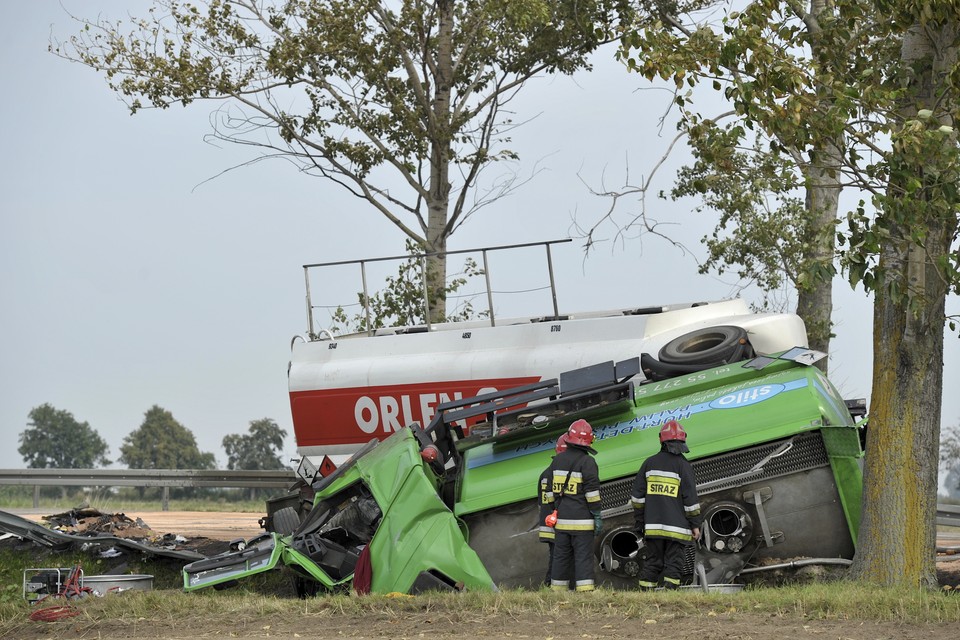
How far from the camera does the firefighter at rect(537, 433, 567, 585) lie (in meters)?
10.0

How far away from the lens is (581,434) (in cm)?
1004

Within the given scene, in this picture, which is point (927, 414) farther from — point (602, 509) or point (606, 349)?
point (606, 349)

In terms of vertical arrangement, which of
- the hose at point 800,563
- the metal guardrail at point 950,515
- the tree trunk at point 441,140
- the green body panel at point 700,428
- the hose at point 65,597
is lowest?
the metal guardrail at point 950,515

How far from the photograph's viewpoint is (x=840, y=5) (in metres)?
11.5

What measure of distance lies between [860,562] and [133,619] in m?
6.28

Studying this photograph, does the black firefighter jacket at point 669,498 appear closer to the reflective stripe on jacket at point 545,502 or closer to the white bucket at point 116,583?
the reflective stripe on jacket at point 545,502

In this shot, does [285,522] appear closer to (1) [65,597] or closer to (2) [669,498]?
(1) [65,597]

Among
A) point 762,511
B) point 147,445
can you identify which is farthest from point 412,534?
point 147,445

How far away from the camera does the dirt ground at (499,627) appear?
8070mm

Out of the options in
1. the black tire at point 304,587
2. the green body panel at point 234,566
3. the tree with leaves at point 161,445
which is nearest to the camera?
the green body panel at point 234,566

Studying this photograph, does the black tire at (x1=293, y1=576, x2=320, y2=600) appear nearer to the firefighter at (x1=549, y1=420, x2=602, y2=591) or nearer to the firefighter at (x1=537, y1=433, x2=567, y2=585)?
the firefighter at (x1=537, y1=433, x2=567, y2=585)

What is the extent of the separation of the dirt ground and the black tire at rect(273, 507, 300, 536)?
7.94 feet

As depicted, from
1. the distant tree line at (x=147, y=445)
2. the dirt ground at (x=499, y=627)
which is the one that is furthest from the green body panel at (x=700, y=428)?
the distant tree line at (x=147, y=445)

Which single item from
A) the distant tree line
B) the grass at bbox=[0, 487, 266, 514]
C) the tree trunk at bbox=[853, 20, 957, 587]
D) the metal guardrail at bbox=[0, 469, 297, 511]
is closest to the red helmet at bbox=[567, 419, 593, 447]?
the tree trunk at bbox=[853, 20, 957, 587]
